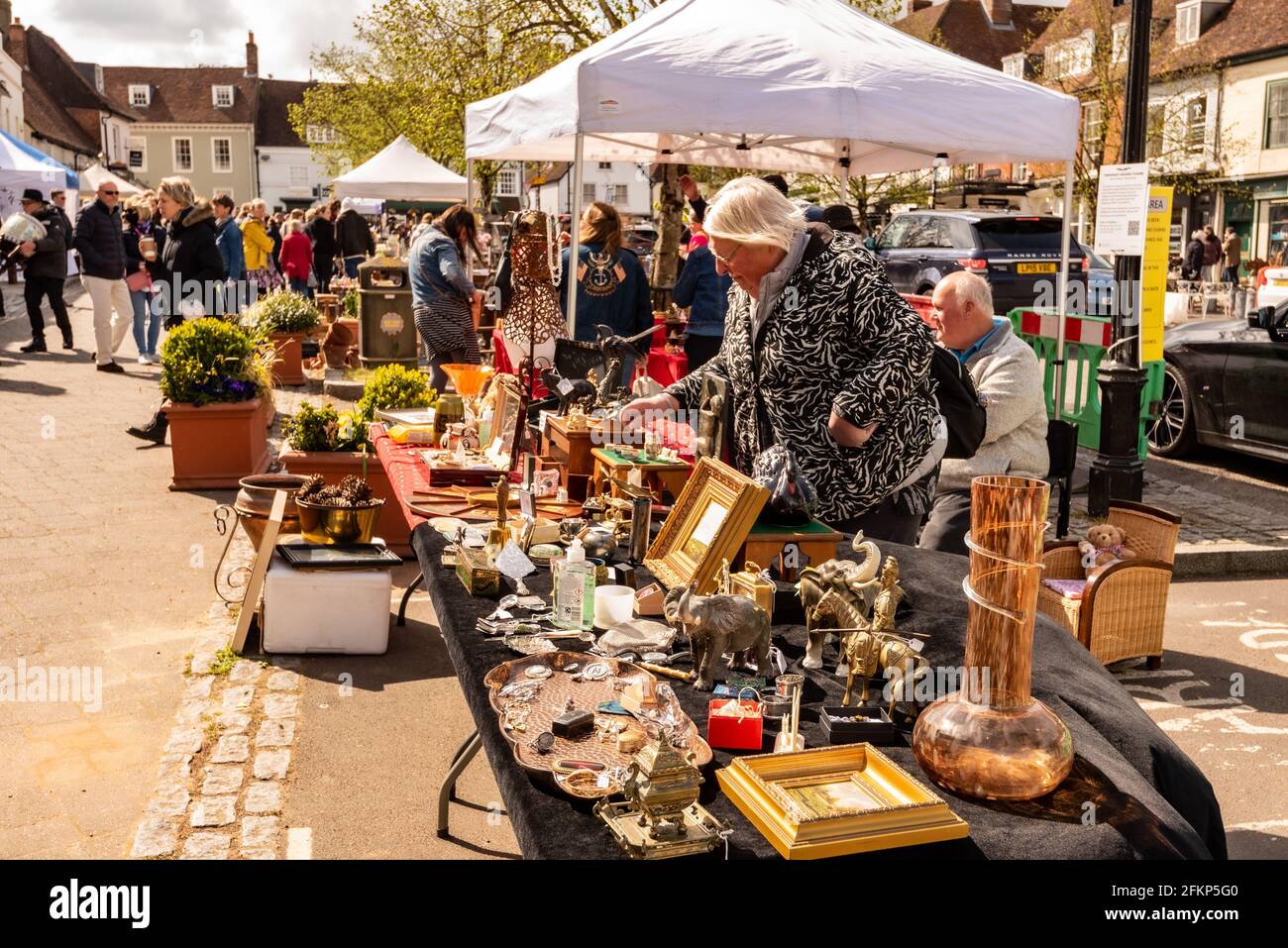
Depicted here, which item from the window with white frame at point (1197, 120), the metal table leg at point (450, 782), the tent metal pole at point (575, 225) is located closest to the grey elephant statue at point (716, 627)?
the metal table leg at point (450, 782)

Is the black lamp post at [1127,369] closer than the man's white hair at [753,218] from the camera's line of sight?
No

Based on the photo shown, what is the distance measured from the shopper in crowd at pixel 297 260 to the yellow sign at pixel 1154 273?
50.0ft

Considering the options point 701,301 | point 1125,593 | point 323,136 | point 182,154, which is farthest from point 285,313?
point 182,154

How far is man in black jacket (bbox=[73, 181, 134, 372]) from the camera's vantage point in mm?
12984

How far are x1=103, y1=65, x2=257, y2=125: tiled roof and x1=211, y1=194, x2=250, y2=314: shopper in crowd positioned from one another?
63.2 meters

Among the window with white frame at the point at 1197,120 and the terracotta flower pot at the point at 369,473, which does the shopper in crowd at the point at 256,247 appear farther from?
the window with white frame at the point at 1197,120

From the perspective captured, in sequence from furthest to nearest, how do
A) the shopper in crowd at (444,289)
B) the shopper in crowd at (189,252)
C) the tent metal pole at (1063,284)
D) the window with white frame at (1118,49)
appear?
1. the window with white frame at (1118,49)
2. the shopper in crowd at (189,252)
3. the shopper in crowd at (444,289)
4. the tent metal pole at (1063,284)

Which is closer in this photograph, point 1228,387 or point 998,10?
point 1228,387

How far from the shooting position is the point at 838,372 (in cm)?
375

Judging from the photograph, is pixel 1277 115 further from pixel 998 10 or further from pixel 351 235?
pixel 351 235

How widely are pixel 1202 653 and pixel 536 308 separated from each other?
3600 mm

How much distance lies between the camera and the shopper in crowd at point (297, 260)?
20.5 m

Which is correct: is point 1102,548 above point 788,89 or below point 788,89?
→ below

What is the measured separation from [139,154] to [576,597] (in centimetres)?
7743
